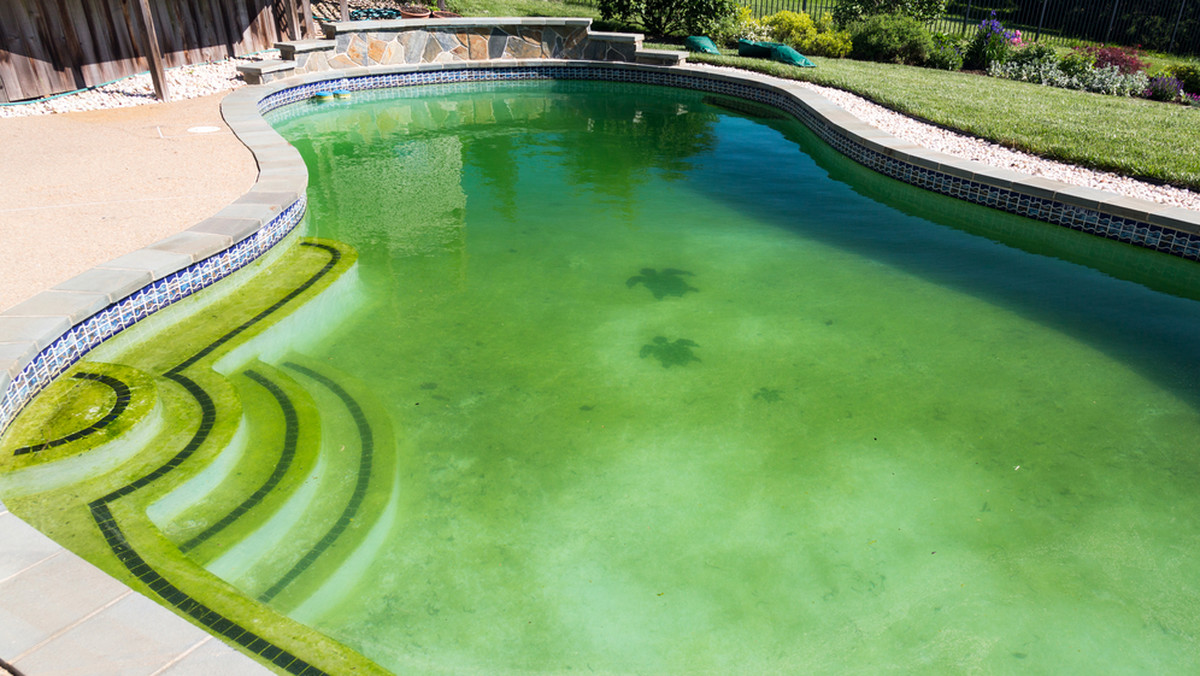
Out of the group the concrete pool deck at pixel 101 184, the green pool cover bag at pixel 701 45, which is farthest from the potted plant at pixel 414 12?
the concrete pool deck at pixel 101 184

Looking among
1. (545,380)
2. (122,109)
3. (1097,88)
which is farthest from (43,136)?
(1097,88)

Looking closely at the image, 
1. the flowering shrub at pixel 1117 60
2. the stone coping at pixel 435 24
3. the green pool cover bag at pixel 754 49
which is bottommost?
the flowering shrub at pixel 1117 60

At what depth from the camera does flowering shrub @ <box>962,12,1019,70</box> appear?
13.9 metres

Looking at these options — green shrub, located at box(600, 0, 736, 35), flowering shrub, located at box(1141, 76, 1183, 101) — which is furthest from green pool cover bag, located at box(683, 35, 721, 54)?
flowering shrub, located at box(1141, 76, 1183, 101)

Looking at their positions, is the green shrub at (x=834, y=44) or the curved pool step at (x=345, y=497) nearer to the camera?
the curved pool step at (x=345, y=497)

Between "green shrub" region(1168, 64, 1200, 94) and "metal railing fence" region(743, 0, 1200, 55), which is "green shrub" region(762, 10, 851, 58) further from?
"green shrub" region(1168, 64, 1200, 94)

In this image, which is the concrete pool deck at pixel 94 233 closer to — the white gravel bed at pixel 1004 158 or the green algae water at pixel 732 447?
the green algae water at pixel 732 447

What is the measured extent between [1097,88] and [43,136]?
1554 cm

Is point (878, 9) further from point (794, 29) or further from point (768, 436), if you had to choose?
point (768, 436)

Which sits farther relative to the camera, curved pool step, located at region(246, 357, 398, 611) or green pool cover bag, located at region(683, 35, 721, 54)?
green pool cover bag, located at region(683, 35, 721, 54)

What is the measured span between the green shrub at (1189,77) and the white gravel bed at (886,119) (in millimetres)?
5920

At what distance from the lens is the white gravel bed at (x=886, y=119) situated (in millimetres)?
7309

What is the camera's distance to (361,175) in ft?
27.8

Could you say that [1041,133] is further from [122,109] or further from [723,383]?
[122,109]
